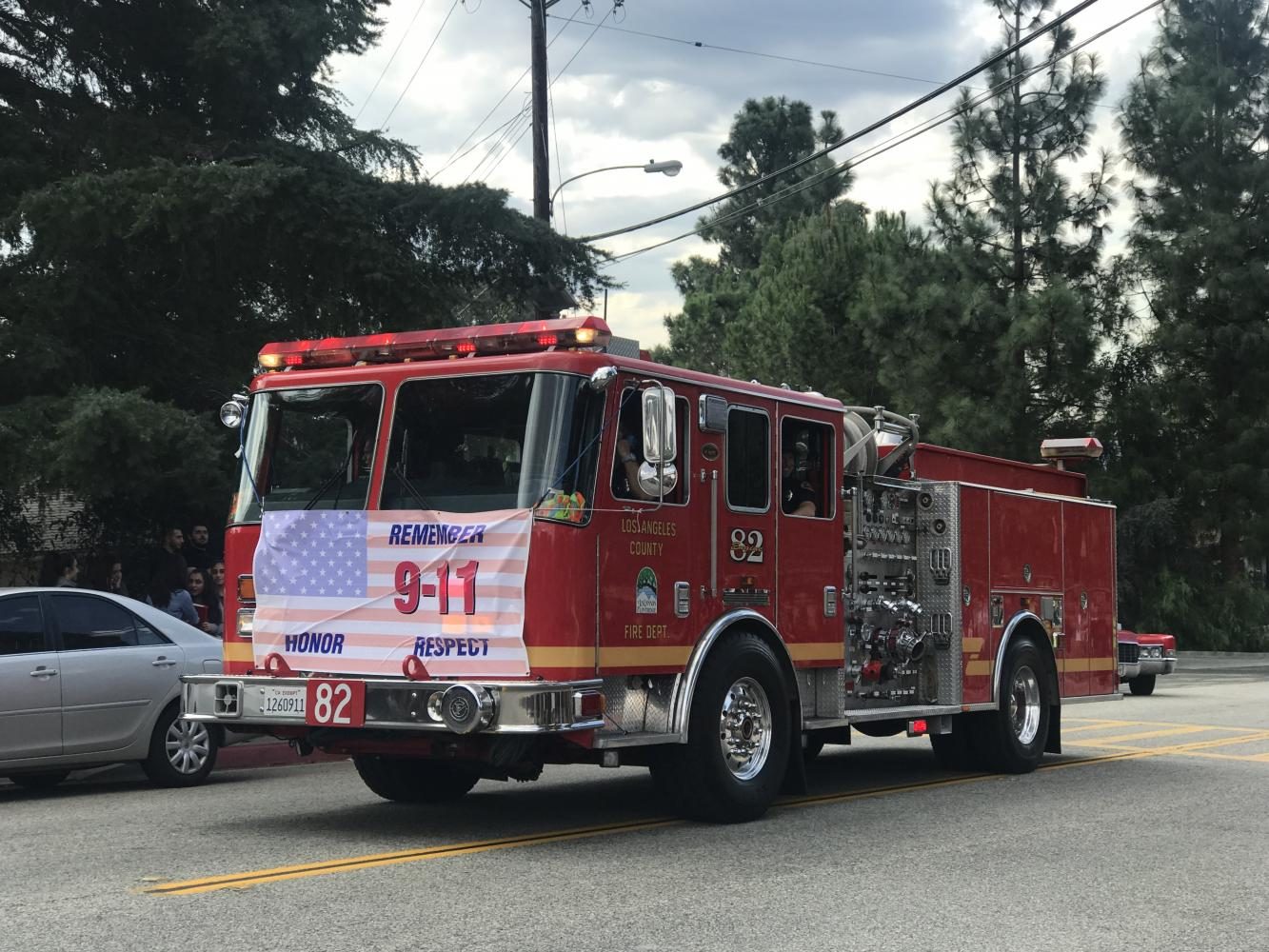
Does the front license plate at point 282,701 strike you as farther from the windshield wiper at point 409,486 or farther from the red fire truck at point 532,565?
the windshield wiper at point 409,486

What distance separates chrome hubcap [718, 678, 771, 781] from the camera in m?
9.46

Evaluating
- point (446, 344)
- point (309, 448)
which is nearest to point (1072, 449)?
point (446, 344)

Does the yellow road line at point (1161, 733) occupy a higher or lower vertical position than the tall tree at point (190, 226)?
lower

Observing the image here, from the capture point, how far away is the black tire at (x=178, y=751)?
11781 millimetres

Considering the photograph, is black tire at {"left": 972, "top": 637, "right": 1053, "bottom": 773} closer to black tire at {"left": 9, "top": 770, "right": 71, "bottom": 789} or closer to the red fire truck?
the red fire truck

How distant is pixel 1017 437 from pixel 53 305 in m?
22.2

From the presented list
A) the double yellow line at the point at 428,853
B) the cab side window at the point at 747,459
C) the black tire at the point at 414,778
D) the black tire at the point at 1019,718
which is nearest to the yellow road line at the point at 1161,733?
the black tire at the point at 1019,718

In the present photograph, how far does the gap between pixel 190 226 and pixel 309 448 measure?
28.0 ft

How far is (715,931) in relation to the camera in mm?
6465

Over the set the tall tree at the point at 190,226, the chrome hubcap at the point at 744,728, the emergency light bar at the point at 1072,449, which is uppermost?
the tall tree at the point at 190,226

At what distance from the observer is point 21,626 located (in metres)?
11.1

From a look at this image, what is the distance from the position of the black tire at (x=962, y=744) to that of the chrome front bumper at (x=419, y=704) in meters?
5.22

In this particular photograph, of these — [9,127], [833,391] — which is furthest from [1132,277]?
[9,127]

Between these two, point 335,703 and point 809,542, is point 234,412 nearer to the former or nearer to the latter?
point 335,703
